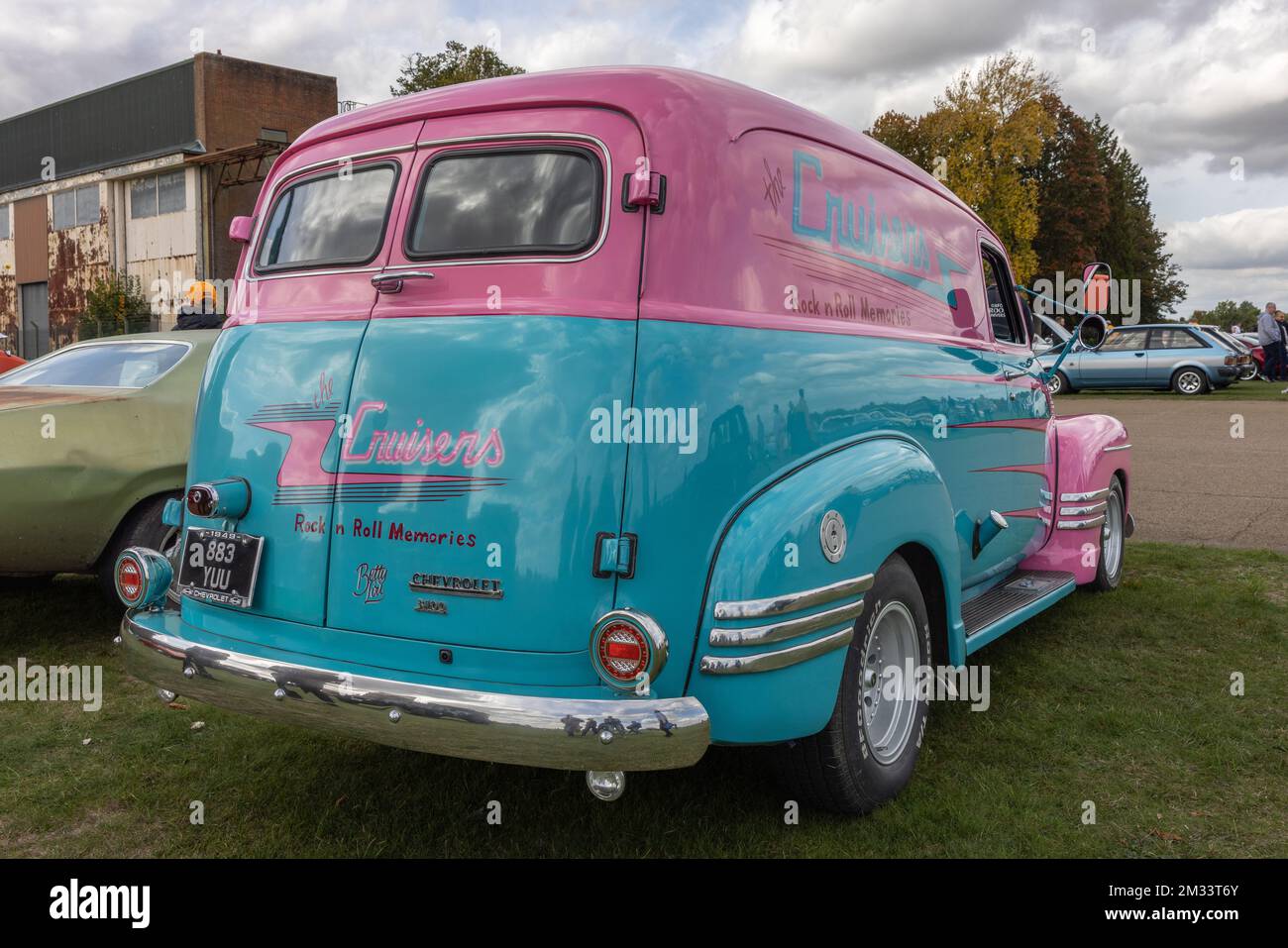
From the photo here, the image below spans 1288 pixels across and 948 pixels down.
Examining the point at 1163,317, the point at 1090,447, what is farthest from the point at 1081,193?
the point at 1090,447

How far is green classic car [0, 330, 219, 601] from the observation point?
5.20 metres

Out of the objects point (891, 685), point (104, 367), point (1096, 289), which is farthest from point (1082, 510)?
point (104, 367)

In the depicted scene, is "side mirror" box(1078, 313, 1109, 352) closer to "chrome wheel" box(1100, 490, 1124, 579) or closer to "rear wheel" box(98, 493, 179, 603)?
"chrome wheel" box(1100, 490, 1124, 579)

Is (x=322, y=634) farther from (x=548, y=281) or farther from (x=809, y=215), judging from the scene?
(x=809, y=215)

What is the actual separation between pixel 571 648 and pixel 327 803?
132cm

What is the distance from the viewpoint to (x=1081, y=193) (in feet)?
149

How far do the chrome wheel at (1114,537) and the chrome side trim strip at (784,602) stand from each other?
13.0 ft

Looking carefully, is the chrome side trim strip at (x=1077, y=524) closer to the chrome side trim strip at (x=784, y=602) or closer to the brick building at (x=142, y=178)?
the chrome side trim strip at (x=784, y=602)

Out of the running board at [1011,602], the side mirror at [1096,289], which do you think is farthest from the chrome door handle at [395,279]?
the side mirror at [1096,289]

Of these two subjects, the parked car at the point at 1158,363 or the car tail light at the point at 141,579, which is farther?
the parked car at the point at 1158,363

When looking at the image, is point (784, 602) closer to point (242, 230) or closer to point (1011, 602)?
point (1011, 602)

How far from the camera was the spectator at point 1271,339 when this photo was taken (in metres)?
24.7

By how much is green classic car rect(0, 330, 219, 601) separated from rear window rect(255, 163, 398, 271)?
6.94 feet

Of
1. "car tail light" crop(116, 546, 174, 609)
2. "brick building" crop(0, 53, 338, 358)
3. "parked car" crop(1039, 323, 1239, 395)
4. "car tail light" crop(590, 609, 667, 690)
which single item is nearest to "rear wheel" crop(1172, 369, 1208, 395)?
"parked car" crop(1039, 323, 1239, 395)
